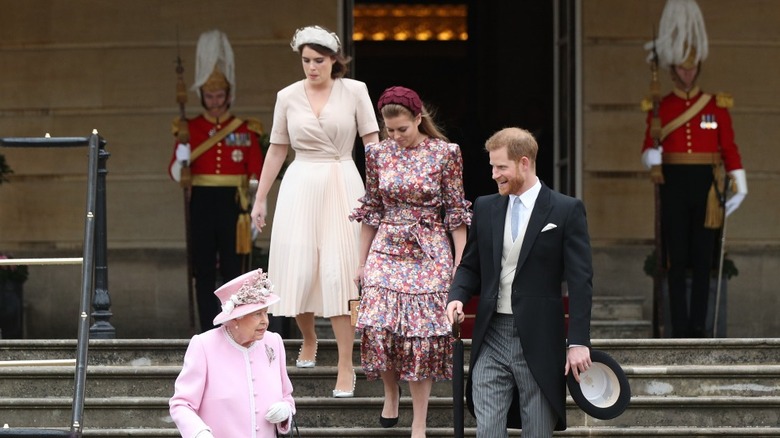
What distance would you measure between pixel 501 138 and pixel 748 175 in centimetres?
646

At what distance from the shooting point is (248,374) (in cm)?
592

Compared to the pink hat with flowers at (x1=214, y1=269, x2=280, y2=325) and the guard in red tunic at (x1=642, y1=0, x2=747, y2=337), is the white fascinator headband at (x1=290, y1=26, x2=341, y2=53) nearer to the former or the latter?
the pink hat with flowers at (x1=214, y1=269, x2=280, y2=325)

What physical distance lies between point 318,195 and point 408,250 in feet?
2.41

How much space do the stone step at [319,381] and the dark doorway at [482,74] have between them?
483 centimetres

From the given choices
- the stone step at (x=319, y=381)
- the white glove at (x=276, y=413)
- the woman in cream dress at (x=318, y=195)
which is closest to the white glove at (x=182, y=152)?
the woman in cream dress at (x=318, y=195)

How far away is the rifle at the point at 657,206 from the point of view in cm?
1086

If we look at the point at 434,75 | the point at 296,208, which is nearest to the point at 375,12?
the point at 434,75

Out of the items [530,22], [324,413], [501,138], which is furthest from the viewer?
[530,22]

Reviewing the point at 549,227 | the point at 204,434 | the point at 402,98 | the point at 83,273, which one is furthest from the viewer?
the point at 402,98

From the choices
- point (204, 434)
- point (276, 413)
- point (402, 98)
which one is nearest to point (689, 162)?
point (402, 98)

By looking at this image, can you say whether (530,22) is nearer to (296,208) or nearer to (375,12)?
(375,12)

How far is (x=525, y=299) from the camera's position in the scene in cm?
644

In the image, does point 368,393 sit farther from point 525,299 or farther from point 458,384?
point 525,299

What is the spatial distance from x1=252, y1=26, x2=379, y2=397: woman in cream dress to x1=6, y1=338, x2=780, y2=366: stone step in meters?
0.49
